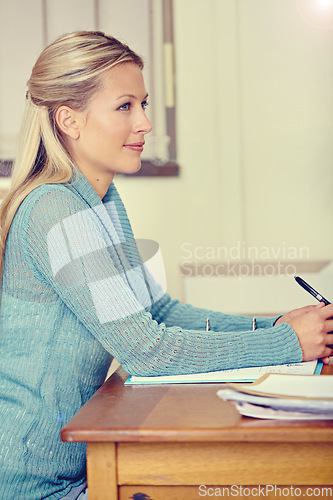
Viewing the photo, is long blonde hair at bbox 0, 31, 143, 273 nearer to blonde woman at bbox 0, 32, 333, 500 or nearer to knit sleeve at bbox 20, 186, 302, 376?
blonde woman at bbox 0, 32, 333, 500

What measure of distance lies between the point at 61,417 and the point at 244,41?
2343mm

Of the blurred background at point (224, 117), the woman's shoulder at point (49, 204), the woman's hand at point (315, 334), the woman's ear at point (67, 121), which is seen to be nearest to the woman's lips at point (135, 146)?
the woman's ear at point (67, 121)

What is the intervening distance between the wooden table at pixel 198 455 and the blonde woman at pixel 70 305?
0.23m

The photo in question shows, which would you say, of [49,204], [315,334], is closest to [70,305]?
[49,204]

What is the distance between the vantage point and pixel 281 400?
Answer: 28.3 inches

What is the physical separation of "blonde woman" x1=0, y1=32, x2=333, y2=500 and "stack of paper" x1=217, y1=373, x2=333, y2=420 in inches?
8.1

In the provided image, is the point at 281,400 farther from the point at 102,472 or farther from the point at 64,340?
the point at 64,340

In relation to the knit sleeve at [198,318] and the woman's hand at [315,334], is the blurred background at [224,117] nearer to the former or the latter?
the knit sleeve at [198,318]

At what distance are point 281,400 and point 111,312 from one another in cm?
36

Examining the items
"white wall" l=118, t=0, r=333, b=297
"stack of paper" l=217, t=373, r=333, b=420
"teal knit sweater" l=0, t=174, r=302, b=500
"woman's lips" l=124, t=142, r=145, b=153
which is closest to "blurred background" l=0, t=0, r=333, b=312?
"white wall" l=118, t=0, r=333, b=297

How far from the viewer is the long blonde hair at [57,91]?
122cm

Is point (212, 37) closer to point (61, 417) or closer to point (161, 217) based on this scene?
point (161, 217)

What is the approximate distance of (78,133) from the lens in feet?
4.18

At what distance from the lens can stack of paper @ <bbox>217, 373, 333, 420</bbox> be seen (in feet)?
2.34
